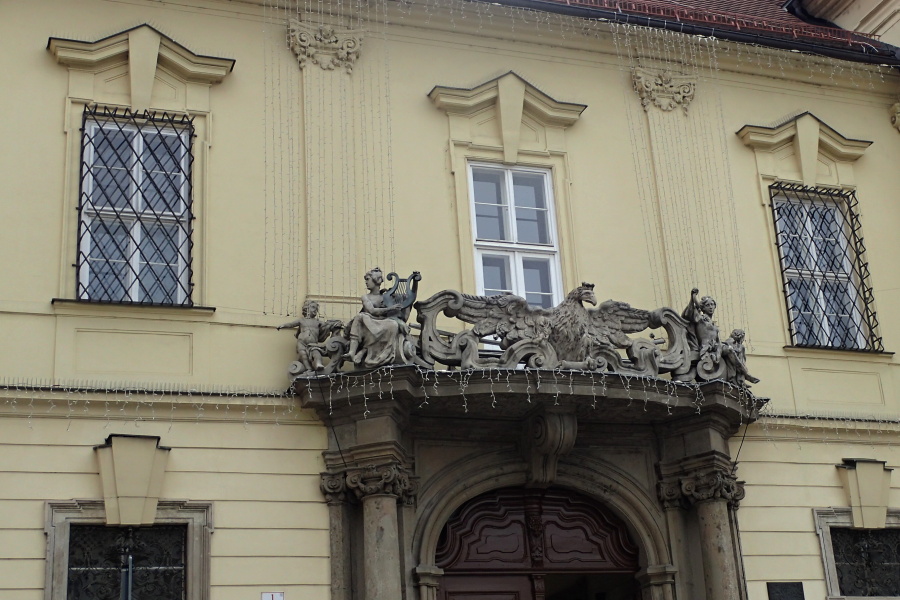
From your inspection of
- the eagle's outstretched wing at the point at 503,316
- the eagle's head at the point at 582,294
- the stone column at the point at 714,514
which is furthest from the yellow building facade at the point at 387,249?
the eagle's head at the point at 582,294

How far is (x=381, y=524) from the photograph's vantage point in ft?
34.2

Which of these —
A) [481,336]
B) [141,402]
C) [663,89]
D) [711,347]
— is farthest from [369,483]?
[663,89]

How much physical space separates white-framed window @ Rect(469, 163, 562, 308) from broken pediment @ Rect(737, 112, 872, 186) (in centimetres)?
244

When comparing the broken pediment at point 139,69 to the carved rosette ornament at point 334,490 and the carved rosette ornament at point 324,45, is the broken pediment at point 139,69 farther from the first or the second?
the carved rosette ornament at point 334,490

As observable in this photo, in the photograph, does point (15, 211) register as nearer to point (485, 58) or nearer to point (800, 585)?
point (485, 58)

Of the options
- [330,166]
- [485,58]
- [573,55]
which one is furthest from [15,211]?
[573,55]

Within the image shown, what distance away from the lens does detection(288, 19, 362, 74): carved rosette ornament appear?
12258 millimetres

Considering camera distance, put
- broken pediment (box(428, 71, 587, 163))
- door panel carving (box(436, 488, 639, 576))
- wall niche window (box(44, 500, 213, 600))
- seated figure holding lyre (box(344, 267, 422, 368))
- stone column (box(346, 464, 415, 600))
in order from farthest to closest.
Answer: broken pediment (box(428, 71, 587, 163)) < door panel carving (box(436, 488, 639, 576)) < seated figure holding lyre (box(344, 267, 422, 368)) < stone column (box(346, 464, 415, 600)) < wall niche window (box(44, 500, 213, 600))

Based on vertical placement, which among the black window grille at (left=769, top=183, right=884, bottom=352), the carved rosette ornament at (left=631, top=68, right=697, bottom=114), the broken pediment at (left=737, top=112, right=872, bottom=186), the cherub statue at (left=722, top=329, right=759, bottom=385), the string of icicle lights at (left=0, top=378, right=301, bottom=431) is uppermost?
the carved rosette ornament at (left=631, top=68, right=697, bottom=114)

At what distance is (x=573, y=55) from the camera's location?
43.8ft

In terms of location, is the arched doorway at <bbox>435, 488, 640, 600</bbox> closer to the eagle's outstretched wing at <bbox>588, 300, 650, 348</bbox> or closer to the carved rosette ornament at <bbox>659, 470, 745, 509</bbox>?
the carved rosette ornament at <bbox>659, 470, 745, 509</bbox>

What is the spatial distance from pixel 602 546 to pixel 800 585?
182 centimetres

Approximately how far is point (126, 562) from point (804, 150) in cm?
790

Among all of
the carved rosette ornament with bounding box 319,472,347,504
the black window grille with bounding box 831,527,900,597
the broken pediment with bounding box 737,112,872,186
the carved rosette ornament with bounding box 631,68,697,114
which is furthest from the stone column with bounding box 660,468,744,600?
the carved rosette ornament with bounding box 631,68,697,114
